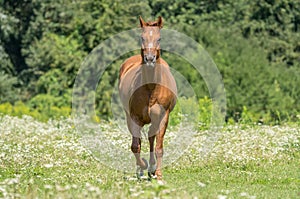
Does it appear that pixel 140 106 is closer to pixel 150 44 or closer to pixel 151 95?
pixel 151 95

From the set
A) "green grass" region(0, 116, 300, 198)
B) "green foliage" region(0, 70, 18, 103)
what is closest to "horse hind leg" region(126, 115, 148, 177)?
"green grass" region(0, 116, 300, 198)

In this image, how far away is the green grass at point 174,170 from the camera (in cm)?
1028

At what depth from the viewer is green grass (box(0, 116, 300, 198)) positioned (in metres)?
10.3

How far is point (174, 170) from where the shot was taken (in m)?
14.3

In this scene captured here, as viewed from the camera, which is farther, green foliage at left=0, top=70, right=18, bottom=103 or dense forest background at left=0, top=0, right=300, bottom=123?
green foliage at left=0, top=70, right=18, bottom=103

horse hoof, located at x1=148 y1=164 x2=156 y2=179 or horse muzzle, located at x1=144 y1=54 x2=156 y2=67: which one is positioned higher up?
horse muzzle, located at x1=144 y1=54 x2=156 y2=67

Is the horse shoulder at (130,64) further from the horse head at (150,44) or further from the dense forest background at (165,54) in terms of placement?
the dense forest background at (165,54)

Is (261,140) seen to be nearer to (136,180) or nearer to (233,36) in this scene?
(136,180)

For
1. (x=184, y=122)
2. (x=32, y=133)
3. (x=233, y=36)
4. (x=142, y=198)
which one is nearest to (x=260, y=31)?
(x=233, y=36)

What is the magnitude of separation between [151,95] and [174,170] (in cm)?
220

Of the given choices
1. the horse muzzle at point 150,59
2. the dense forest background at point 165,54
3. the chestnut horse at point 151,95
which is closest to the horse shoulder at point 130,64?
the chestnut horse at point 151,95

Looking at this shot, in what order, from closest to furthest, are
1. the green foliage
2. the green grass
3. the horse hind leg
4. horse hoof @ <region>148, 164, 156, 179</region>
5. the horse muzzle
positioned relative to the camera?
the green grass, the horse muzzle, horse hoof @ <region>148, 164, 156, 179</region>, the horse hind leg, the green foliage

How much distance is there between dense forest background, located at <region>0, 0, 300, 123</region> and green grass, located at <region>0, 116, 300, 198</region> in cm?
1329

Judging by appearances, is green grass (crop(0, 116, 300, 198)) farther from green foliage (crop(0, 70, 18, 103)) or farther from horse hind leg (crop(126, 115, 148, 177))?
green foliage (crop(0, 70, 18, 103))
